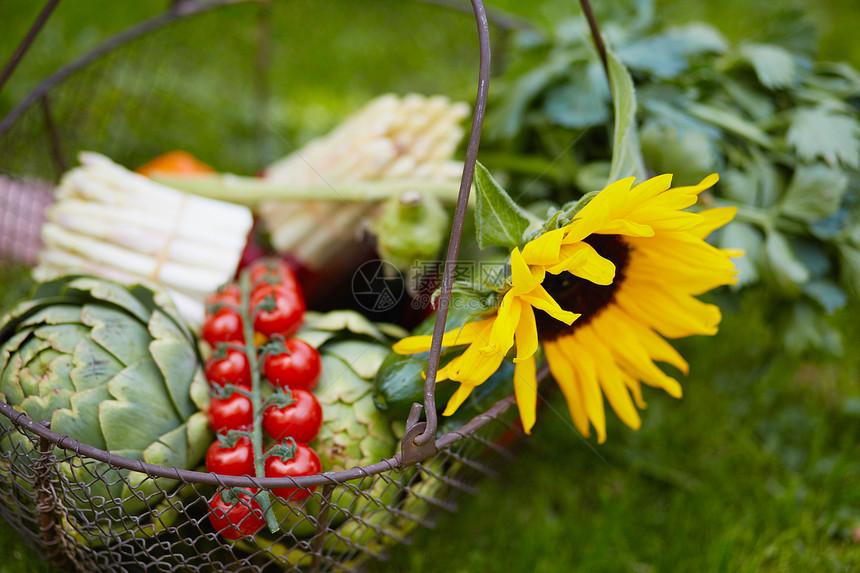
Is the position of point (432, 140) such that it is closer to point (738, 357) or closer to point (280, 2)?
point (280, 2)

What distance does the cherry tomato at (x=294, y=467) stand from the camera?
889 mm

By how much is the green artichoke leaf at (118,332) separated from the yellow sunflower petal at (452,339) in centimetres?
40

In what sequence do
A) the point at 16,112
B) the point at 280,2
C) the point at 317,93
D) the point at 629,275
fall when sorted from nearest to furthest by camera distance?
the point at 629,275 → the point at 16,112 → the point at 280,2 → the point at 317,93

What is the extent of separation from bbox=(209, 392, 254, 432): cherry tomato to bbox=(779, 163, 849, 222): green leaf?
106cm

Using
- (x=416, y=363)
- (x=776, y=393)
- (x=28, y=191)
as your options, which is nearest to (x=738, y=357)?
(x=776, y=393)

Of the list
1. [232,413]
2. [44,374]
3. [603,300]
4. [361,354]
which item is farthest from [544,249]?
[44,374]

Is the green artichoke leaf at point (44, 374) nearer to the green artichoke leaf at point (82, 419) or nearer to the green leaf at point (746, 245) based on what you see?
the green artichoke leaf at point (82, 419)

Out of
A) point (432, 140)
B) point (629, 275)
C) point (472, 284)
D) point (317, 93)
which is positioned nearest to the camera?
point (472, 284)

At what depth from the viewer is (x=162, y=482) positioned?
0.91 meters

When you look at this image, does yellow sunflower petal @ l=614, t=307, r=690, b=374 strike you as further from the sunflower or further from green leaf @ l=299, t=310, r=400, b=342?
green leaf @ l=299, t=310, r=400, b=342

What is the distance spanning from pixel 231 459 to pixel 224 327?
254mm

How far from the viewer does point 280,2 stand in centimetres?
190

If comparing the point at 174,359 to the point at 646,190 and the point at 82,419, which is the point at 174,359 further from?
the point at 646,190

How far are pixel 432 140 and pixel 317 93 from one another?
2.94ft
